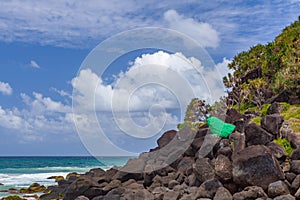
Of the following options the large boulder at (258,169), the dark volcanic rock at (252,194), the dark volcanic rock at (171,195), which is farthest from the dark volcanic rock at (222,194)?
the dark volcanic rock at (171,195)

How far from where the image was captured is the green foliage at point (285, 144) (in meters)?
16.1

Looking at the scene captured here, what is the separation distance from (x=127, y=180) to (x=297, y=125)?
8085 mm

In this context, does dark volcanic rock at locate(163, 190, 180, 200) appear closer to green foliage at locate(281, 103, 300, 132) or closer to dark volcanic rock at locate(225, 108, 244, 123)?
green foliage at locate(281, 103, 300, 132)

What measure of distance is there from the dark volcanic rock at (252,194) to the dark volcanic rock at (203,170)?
1.80 m

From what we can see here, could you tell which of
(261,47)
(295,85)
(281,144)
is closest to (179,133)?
(281,144)

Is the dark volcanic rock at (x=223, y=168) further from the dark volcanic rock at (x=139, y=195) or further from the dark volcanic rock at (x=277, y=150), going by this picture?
the dark volcanic rock at (x=139, y=195)

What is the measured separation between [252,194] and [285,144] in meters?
4.43

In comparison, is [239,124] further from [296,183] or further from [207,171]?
[296,183]

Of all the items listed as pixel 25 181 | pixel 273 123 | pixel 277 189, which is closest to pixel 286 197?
pixel 277 189

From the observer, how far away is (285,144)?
54.0 feet

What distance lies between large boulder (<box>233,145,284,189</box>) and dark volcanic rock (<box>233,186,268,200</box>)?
0.40 meters

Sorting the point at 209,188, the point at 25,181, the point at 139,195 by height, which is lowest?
the point at 25,181

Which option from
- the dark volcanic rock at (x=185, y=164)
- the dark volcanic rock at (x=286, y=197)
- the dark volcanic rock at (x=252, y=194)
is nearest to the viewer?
the dark volcanic rock at (x=286, y=197)

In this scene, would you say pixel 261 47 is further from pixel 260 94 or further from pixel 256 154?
pixel 256 154
